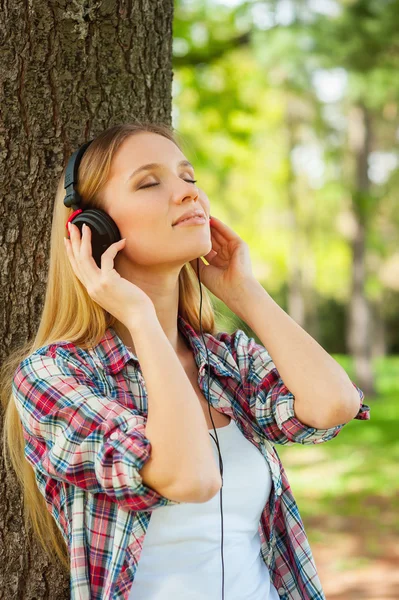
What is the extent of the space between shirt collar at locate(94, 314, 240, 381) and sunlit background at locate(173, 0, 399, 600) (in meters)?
0.42

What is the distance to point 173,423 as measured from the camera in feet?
6.28

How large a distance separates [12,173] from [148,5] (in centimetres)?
89

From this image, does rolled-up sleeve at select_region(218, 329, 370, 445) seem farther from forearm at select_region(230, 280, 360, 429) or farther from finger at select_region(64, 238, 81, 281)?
finger at select_region(64, 238, 81, 281)

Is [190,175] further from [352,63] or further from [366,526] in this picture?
[352,63]

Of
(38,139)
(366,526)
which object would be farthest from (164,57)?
(366,526)

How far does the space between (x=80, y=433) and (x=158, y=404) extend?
22cm

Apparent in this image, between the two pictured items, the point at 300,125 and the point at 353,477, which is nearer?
the point at 353,477

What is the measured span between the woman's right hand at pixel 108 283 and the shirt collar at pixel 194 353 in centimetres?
15

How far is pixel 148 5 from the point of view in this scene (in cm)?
286

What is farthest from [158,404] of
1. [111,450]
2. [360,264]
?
[360,264]

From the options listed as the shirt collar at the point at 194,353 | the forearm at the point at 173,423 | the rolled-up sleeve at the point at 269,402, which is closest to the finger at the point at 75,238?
the shirt collar at the point at 194,353

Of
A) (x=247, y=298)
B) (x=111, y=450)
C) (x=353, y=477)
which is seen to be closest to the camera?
(x=111, y=450)

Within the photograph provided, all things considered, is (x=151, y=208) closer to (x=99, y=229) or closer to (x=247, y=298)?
(x=99, y=229)

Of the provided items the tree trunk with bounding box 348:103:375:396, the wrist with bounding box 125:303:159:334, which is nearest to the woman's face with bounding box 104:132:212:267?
the wrist with bounding box 125:303:159:334
